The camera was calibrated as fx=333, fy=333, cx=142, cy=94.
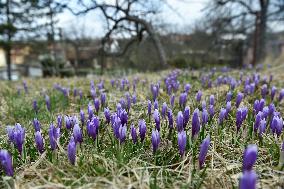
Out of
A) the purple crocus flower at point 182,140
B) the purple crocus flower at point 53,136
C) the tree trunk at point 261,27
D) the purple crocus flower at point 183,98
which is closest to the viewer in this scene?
the purple crocus flower at point 182,140

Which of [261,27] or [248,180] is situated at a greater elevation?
[261,27]

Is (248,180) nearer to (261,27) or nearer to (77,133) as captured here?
(77,133)

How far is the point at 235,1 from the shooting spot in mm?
16719

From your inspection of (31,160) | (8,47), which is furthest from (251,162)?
(8,47)

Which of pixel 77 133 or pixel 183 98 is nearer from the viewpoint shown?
Answer: pixel 77 133

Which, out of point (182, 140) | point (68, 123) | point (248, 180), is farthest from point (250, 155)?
point (68, 123)

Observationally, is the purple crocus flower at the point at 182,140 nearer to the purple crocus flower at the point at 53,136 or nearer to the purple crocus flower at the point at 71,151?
the purple crocus flower at the point at 71,151

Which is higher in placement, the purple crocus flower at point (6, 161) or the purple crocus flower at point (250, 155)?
the purple crocus flower at point (250, 155)

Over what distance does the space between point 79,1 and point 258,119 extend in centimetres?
1052

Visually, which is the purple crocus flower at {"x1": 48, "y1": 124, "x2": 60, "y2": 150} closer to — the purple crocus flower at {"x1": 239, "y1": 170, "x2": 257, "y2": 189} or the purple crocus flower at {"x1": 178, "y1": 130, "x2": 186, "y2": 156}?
the purple crocus flower at {"x1": 178, "y1": 130, "x2": 186, "y2": 156}

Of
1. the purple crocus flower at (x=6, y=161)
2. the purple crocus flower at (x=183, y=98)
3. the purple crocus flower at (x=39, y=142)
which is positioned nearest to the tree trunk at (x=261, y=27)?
the purple crocus flower at (x=183, y=98)

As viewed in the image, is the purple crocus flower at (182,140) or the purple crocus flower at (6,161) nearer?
the purple crocus flower at (6,161)

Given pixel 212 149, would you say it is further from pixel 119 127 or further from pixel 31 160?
pixel 31 160

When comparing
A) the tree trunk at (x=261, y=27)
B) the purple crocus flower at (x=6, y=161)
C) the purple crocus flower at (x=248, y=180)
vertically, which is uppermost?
the tree trunk at (x=261, y=27)
